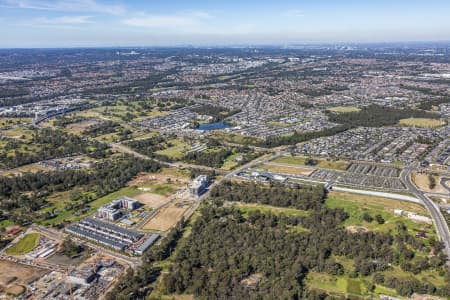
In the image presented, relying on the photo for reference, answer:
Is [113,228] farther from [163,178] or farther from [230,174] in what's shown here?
[230,174]

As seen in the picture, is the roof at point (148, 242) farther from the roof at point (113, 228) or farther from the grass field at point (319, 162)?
the grass field at point (319, 162)

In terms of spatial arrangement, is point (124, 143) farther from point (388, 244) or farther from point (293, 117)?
point (388, 244)

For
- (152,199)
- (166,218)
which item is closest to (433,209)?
(166,218)

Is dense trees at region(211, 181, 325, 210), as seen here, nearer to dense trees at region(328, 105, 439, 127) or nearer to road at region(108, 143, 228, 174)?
road at region(108, 143, 228, 174)

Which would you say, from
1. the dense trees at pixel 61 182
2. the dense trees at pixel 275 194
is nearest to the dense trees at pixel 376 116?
the dense trees at pixel 275 194

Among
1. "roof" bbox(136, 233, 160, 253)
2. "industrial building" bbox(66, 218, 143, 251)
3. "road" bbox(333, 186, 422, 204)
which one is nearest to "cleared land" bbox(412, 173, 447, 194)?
"road" bbox(333, 186, 422, 204)

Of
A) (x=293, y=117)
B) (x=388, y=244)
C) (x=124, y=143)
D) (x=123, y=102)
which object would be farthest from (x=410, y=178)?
(x=123, y=102)
